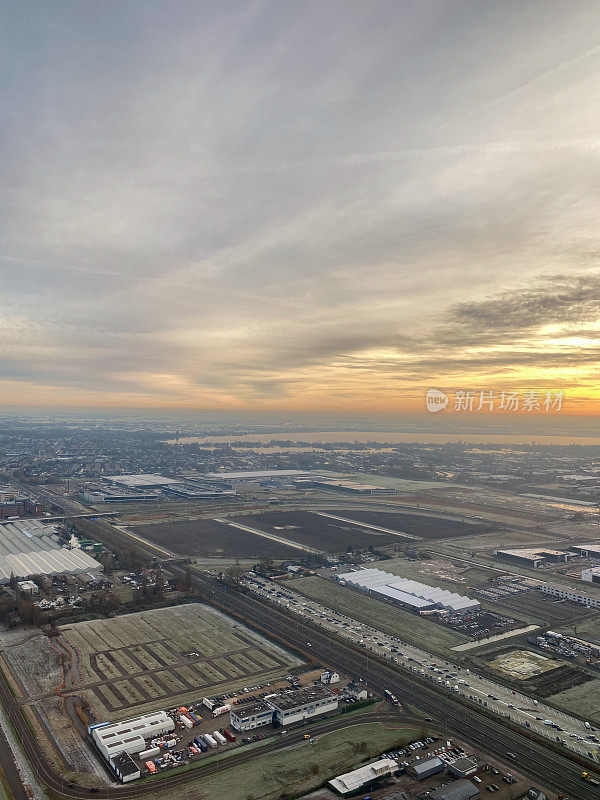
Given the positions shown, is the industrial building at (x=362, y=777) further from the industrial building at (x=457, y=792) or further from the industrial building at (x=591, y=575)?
the industrial building at (x=591, y=575)

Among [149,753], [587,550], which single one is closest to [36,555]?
[149,753]

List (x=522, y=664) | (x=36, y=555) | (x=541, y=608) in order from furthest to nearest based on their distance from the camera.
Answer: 1. (x=36, y=555)
2. (x=541, y=608)
3. (x=522, y=664)

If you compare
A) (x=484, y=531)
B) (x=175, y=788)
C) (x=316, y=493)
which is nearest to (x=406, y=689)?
(x=175, y=788)

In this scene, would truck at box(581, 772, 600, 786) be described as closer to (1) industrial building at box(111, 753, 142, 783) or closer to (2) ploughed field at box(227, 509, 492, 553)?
(1) industrial building at box(111, 753, 142, 783)

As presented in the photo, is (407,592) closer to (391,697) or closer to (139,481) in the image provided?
(391,697)

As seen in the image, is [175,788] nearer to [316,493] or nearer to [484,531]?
[484,531]
